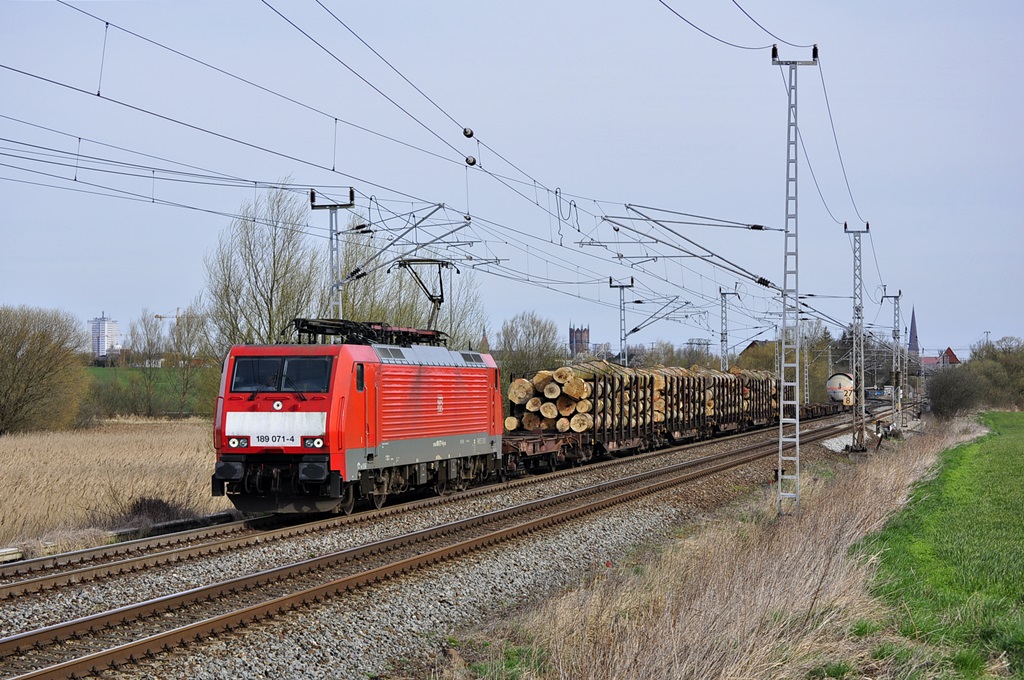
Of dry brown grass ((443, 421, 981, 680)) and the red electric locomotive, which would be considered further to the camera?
the red electric locomotive

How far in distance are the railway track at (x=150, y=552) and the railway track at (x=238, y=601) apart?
1503 millimetres

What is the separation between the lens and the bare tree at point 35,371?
35875 millimetres

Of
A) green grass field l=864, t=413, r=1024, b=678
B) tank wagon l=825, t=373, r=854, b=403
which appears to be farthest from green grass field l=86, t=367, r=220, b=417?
tank wagon l=825, t=373, r=854, b=403

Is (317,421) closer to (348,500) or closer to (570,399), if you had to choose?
(348,500)

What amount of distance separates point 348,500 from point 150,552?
164 inches

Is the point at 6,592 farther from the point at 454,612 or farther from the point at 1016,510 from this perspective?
the point at 1016,510

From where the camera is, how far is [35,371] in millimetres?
36375

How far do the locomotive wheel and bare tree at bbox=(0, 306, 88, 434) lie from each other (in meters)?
24.3

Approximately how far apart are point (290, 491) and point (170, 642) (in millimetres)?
6993

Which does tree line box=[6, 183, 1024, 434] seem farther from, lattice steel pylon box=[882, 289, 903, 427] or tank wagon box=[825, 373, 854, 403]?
tank wagon box=[825, 373, 854, 403]

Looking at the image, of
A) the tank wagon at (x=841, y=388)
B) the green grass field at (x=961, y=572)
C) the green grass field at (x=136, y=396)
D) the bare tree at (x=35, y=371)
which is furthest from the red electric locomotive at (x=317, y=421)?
the tank wagon at (x=841, y=388)

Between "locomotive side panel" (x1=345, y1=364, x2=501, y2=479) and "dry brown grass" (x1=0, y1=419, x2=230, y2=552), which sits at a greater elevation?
"locomotive side panel" (x1=345, y1=364, x2=501, y2=479)

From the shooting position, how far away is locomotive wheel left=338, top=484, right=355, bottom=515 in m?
16.2

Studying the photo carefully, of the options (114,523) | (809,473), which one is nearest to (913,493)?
(809,473)
